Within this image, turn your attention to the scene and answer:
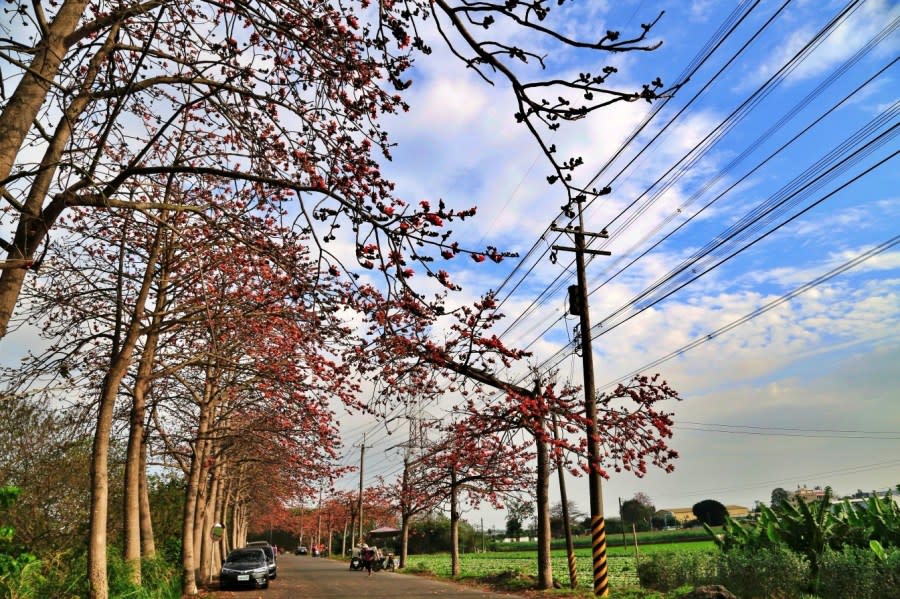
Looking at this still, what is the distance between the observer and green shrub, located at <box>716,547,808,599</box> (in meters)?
13.1

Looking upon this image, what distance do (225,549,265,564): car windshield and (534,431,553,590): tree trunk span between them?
11.8 metres

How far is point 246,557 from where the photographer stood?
25.0 metres

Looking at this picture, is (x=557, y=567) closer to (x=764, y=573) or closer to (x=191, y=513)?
(x=191, y=513)

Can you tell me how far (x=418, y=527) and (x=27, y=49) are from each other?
70186 mm

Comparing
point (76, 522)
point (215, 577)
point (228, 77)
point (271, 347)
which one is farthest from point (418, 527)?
point (228, 77)

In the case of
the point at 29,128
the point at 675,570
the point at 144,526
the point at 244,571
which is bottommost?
the point at 244,571

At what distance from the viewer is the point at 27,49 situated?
562 cm

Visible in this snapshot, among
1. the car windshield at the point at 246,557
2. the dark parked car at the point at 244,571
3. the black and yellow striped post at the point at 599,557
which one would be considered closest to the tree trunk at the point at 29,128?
the black and yellow striped post at the point at 599,557

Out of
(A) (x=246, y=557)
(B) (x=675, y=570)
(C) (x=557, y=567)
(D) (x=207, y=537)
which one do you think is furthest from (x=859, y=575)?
(C) (x=557, y=567)

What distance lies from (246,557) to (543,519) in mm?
12948

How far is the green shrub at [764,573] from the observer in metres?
13.1

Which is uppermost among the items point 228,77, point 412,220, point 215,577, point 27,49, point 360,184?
point 228,77

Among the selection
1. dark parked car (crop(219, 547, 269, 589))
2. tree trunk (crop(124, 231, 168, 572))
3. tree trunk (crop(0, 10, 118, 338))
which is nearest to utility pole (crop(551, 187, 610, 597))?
tree trunk (crop(124, 231, 168, 572))

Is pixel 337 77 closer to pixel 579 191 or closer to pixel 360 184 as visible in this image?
pixel 360 184
